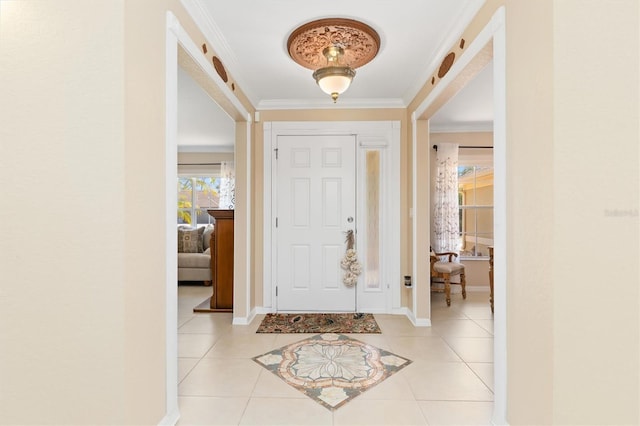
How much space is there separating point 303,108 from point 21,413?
3.52 metres

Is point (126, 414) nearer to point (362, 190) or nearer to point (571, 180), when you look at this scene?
point (571, 180)

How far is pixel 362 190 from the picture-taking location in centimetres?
408

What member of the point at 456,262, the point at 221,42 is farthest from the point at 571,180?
the point at 456,262

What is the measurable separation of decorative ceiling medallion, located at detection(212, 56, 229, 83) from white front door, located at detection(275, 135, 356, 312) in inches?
51.0

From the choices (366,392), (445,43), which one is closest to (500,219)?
(366,392)

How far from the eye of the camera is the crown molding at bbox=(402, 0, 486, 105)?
2.18 metres

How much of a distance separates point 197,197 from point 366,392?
240 inches

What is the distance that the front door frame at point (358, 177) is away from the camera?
4027mm

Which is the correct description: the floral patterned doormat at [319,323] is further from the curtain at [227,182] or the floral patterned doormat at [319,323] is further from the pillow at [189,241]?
the curtain at [227,182]

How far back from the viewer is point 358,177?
407 cm

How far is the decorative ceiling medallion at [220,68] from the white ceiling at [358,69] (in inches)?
2.6

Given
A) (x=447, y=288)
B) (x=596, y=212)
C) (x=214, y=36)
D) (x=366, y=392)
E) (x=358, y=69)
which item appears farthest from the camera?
(x=447, y=288)

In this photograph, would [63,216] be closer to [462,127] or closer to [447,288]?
[447,288]

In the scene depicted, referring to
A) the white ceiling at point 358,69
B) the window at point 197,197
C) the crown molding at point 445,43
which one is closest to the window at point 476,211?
the white ceiling at point 358,69
